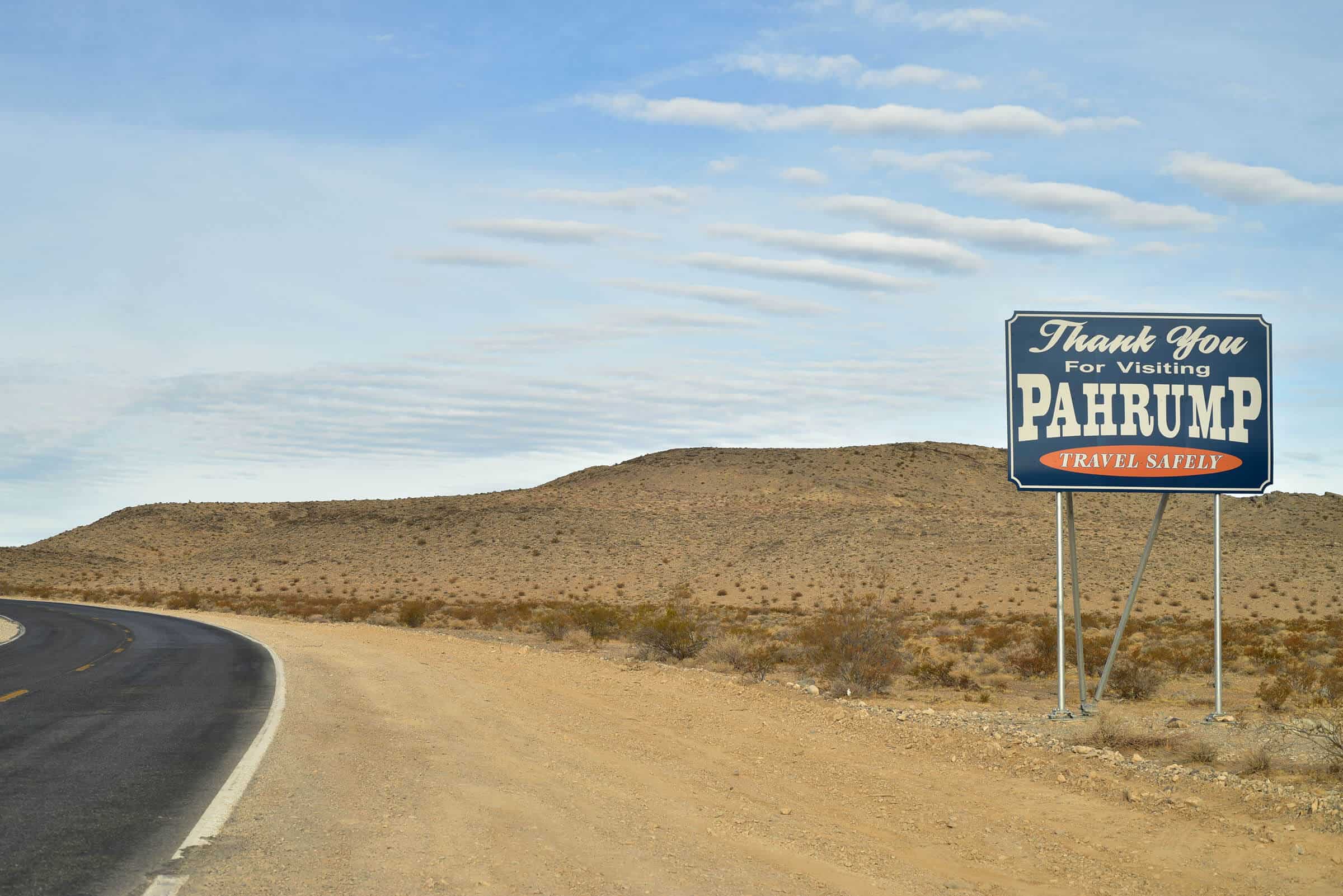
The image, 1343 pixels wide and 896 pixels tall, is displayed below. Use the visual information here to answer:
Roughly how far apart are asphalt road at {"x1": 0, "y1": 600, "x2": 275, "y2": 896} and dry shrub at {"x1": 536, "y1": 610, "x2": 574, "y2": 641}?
10.0 m

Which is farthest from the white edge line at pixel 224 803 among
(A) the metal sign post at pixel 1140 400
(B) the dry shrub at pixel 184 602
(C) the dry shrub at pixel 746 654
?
(B) the dry shrub at pixel 184 602

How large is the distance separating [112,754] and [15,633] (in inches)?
1162

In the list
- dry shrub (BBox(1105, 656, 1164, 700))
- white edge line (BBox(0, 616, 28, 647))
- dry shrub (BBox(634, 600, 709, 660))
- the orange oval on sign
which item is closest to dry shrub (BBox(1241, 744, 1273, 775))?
the orange oval on sign

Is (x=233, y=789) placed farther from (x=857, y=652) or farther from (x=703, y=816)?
(x=857, y=652)

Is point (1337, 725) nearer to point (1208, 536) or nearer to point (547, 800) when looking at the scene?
point (547, 800)

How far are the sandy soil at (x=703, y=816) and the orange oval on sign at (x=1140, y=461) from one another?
4273 mm

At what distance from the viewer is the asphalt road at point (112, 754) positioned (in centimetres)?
731

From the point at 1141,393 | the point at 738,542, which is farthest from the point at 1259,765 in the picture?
the point at 738,542

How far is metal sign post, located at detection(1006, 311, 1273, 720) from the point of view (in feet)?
52.0

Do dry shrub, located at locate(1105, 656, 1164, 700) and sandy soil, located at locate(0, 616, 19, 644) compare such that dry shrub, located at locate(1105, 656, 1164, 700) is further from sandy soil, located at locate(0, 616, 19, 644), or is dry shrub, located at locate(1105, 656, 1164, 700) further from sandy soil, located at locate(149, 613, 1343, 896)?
sandy soil, located at locate(0, 616, 19, 644)

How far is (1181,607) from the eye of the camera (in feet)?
164

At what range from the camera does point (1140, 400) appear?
1592cm

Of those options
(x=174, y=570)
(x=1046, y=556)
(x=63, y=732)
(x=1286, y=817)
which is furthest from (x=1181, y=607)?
(x=174, y=570)

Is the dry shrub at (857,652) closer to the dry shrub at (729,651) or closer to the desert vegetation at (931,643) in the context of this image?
the desert vegetation at (931,643)
